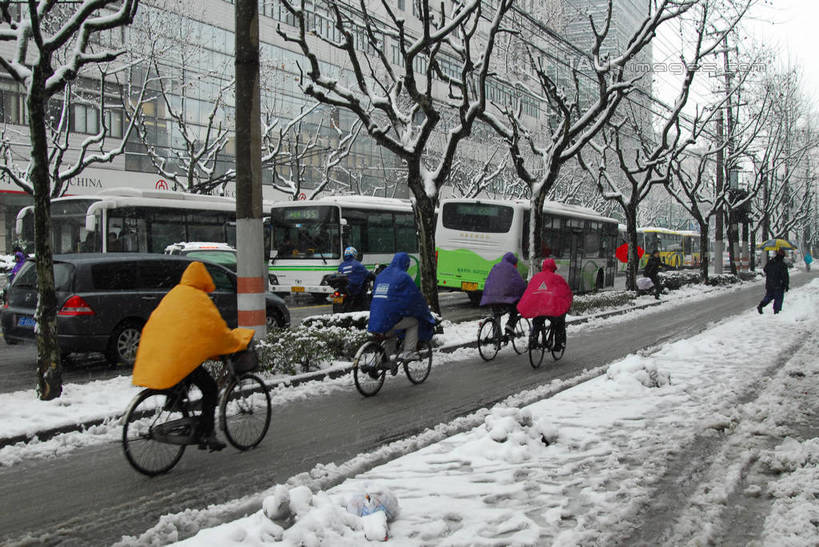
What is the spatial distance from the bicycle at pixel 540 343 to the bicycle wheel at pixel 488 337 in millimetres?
685

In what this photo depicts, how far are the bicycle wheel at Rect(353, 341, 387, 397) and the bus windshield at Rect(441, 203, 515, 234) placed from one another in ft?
44.5

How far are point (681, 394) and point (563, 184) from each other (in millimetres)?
47870

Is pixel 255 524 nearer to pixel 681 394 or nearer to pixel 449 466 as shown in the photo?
pixel 449 466

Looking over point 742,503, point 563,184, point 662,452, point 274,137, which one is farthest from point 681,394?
point 563,184

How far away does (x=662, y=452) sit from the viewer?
240 inches

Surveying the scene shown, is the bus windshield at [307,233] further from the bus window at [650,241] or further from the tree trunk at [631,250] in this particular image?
the bus window at [650,241]

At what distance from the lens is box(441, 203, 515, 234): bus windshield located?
21.8m

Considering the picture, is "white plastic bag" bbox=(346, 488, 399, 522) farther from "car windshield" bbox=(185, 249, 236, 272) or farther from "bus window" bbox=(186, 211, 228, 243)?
"bus window" bbox=(186, 211, 228, 243)

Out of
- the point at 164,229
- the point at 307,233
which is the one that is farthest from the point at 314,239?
the point at 164,229

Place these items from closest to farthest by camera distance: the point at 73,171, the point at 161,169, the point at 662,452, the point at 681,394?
the point at 662,452 < the point at 681,394 < the point at 73,171 < the point at 161,169

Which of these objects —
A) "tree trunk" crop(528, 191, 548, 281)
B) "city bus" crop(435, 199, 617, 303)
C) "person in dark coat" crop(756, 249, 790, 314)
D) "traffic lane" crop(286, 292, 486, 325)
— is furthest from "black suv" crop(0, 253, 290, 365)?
"person in dark coat" crop(756, 249, 790, 314)

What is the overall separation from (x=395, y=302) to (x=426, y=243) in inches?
225

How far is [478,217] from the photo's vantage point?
22.2 metres

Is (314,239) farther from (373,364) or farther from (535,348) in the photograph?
(373,364)
